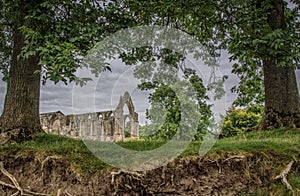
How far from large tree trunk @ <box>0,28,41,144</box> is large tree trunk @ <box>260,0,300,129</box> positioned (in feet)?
15.8

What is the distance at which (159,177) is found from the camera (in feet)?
12.2

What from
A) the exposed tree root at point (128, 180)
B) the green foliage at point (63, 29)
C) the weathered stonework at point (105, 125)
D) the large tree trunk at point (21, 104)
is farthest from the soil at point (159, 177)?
the weathered stonework at point (105, 125)

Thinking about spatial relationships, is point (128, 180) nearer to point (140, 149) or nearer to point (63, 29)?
point (140, 149)

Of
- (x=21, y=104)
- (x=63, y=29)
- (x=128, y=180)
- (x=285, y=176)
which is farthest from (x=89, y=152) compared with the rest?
(x=285, y=176)

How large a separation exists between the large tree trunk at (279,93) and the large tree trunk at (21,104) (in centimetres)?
482

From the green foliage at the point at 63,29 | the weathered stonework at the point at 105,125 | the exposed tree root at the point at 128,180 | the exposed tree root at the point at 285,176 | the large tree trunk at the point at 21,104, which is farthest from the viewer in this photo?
the weathered stonework at the point at 105,125

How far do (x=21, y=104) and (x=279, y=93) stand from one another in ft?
17.3

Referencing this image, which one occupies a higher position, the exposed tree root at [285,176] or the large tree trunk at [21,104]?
the large tree trunk at [21,104]

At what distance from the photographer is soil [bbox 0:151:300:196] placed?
11.8ft

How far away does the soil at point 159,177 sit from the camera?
11.8ft

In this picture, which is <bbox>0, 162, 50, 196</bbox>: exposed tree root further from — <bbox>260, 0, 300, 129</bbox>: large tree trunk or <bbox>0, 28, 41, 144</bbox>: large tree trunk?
<bbox>260, 0, 300, 129</bbox>: large tree trunk

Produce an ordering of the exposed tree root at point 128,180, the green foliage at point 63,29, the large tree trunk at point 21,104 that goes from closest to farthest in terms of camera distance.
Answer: the green foliage at point 63,29 < the exposed tree root at point 128,180 < the large tree trunk at point 21,104

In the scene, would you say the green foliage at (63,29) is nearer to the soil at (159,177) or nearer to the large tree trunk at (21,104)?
the large tree trunk at (21,104)

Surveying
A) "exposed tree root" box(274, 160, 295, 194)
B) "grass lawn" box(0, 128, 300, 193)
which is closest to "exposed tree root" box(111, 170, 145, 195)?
"grass lawn" box(0, 128, 300, 193)
